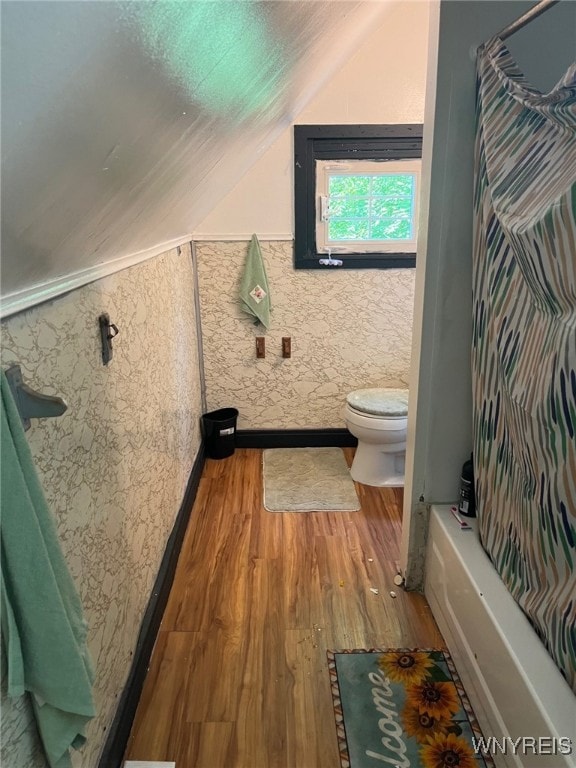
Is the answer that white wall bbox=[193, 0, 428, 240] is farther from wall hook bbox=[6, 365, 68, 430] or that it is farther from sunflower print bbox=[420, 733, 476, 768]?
sunflower print bbox=[420, 733, 476, 768]

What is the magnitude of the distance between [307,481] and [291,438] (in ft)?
1.46

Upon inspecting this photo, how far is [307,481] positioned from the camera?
105 inches

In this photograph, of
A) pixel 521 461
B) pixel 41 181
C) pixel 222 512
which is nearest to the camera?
pixel 41 181

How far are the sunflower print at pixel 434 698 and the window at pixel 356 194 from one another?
2.02 meters

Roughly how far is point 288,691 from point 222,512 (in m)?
1.01

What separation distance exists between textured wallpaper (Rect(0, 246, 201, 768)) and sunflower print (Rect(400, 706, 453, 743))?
0.78 meters

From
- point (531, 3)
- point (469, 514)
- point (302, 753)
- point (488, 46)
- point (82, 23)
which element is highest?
point (531, 3)

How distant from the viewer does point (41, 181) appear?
2.17ft

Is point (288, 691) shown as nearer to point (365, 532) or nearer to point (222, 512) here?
point (365, 532)

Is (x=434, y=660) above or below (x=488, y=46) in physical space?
Answer: below

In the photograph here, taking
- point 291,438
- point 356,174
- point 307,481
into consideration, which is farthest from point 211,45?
point 291,438

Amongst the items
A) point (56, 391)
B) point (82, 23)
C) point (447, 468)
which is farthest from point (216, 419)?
point (82, 23)

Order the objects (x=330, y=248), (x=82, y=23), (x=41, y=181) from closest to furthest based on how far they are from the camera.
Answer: (x=82, y=23) → (x=41, y=181) → (x=330, y=248)

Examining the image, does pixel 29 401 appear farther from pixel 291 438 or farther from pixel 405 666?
pixel 291 438
